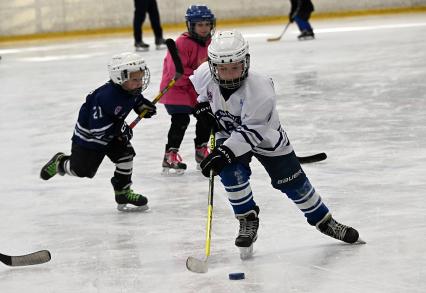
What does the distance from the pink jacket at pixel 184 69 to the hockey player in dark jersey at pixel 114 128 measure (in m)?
0.71

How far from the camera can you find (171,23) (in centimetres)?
1373

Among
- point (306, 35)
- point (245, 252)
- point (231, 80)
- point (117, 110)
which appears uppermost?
point (231, 80)

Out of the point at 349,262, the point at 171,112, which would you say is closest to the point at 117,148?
the point at 171,112

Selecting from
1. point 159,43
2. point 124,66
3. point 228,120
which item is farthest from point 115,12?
point 228,120

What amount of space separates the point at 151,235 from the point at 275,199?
0.65 meters

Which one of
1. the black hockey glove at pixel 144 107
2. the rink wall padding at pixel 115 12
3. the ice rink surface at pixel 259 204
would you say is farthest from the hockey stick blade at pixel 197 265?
the rink wall padding at pixel 115 12

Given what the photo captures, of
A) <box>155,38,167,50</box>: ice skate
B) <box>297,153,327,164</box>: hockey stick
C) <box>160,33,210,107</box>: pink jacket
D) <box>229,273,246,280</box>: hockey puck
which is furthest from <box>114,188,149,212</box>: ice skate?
<box>155,38,167,50</box>: ice skate

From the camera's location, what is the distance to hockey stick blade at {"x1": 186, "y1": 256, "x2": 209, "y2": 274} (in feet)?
9.73

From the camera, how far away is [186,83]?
15.5 ft

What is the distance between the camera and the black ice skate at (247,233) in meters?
3.12

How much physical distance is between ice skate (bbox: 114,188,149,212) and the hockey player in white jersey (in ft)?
2.39

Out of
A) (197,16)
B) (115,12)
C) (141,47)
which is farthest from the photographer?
(115,12)

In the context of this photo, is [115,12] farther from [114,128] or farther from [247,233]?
[247,233]

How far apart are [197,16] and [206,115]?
139cm
